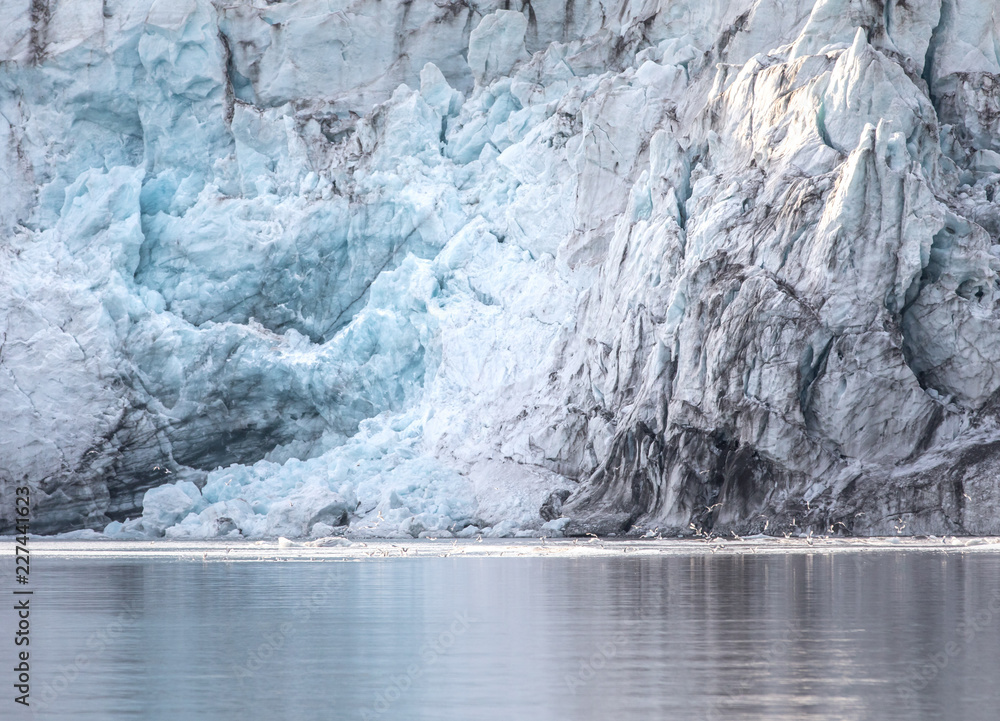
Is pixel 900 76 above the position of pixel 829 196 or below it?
above

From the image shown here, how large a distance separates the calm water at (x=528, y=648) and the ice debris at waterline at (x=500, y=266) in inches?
581

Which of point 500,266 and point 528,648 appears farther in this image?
point 500,266

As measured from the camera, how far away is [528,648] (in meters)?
10.8

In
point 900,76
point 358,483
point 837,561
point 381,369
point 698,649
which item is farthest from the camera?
point 381,369

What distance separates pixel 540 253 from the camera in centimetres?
4288

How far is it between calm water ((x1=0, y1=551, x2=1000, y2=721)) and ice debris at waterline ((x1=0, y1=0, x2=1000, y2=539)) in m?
14.8

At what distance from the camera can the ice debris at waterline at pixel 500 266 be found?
108 ft

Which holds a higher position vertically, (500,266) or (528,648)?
(500,266)

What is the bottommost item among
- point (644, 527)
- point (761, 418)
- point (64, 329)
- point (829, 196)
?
point (644, 527)

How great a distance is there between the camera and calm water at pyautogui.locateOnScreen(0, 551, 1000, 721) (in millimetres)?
8148

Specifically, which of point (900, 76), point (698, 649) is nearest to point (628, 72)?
point (900, 76)

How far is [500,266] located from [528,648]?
32.2m

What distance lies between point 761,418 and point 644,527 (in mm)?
4106

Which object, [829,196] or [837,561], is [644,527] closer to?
[829,196]
